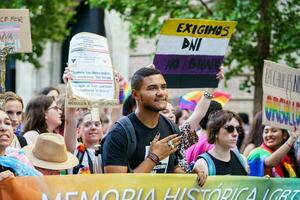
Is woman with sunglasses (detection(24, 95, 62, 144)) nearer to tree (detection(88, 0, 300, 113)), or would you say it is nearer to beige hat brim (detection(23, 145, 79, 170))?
beige hat brim (detection(23, 145, 79, 170))

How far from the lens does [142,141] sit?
6.74 metres

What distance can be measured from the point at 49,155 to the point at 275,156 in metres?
2.57

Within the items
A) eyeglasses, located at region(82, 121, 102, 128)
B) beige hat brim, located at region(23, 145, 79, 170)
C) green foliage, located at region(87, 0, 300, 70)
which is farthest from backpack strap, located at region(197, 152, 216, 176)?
green foliage, located at region(87, 0, 300, 70)

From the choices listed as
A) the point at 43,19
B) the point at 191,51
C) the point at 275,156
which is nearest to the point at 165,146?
the point at 191,51

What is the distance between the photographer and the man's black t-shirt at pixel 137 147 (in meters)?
6.64

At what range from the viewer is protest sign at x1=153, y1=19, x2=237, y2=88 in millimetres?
7984

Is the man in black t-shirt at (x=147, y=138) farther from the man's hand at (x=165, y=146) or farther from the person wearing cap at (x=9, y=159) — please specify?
the person wearing cap at (x=9, y=159)

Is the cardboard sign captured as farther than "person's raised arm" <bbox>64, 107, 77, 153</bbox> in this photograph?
Yes

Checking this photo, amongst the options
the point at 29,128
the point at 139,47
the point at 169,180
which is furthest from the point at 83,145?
the point at 139,47

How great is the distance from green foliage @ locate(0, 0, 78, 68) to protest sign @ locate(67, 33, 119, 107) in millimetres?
9235

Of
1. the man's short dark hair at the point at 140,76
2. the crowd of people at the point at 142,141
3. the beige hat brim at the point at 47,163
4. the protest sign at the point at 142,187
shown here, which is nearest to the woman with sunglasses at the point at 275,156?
the crowd of people at the point at 142,141

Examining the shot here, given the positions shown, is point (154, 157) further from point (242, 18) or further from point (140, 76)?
point (242, 18)

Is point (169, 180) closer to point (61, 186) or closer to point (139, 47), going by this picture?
point (61, 186)

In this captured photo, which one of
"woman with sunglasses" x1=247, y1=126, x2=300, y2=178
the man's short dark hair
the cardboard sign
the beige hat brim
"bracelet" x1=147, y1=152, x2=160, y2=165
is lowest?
"woman with sunglasses" x1=247, y1=126, x2=300, y2=178
